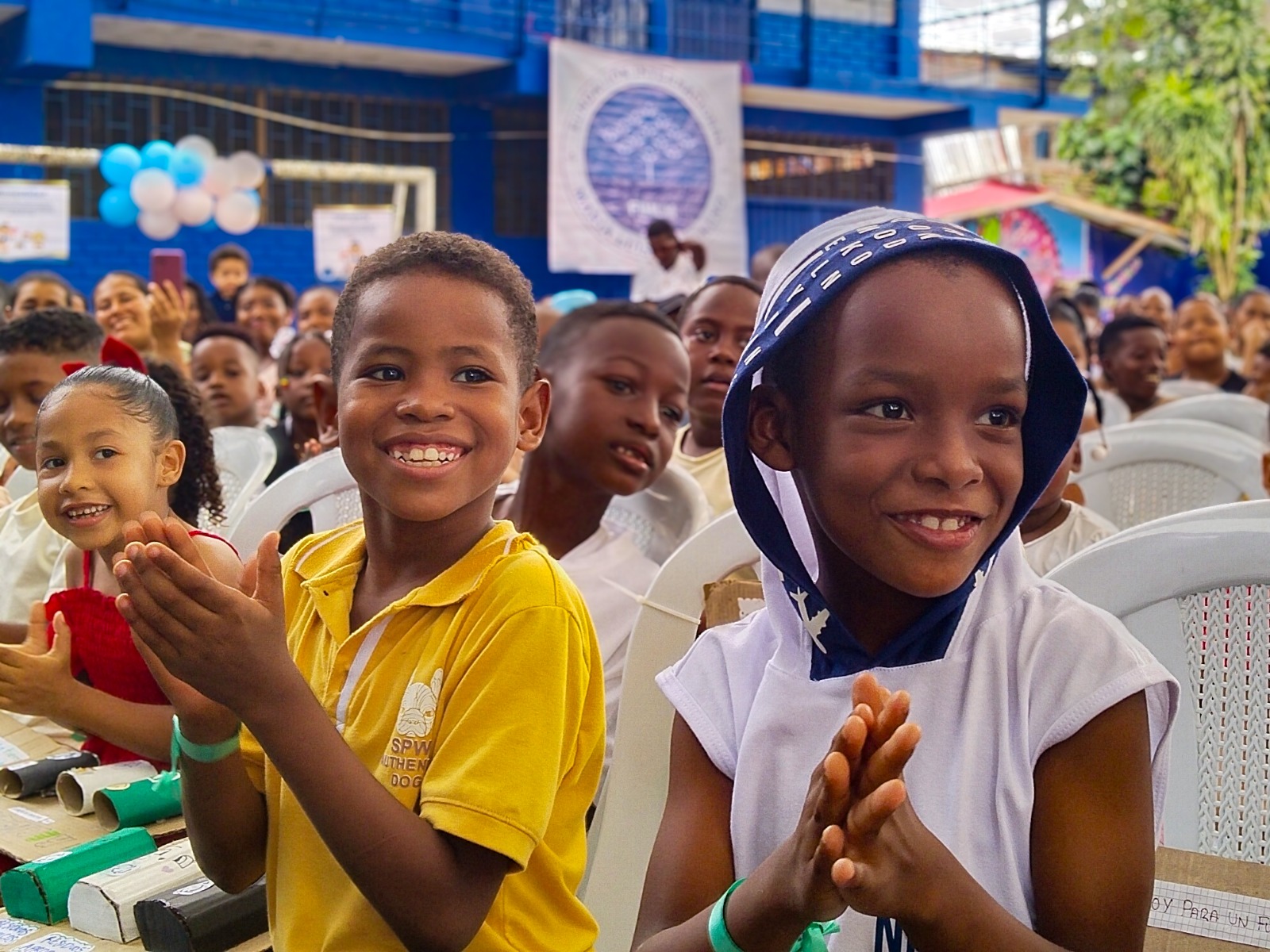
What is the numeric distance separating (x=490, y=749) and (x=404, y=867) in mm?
137

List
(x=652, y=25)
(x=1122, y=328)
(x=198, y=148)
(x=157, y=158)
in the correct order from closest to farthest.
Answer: (x=1122, y=328), (x=157, y=158), (x=198, y=148), (x=652, y=25)

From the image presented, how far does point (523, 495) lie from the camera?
269 centimetres

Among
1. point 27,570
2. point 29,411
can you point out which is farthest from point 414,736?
point 29,411

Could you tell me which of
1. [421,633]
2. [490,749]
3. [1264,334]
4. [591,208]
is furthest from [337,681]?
[591,208]

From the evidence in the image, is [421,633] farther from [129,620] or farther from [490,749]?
[129,620]

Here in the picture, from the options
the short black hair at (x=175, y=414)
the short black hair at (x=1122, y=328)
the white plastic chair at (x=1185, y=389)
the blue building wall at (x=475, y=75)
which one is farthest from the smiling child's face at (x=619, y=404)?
the blue building wall at (x=475, y=75)

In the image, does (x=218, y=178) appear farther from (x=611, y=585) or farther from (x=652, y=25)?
(x=611, y=585)

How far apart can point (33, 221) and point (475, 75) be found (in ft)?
16.6

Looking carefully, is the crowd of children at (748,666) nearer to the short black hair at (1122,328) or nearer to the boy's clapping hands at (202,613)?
the boy's clapping hands at (202,613)

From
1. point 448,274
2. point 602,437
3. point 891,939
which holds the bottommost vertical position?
point 891,939

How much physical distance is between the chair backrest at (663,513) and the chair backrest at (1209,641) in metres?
1.12

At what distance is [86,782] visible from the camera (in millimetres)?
1917

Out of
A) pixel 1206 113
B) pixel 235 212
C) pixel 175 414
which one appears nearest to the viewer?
pixel 175 414

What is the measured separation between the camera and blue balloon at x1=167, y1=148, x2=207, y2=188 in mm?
9633
